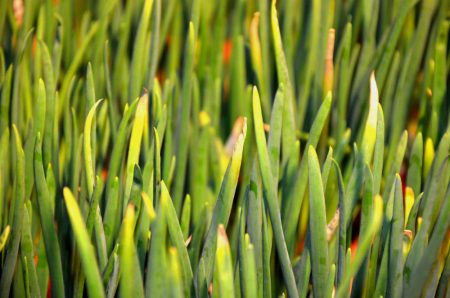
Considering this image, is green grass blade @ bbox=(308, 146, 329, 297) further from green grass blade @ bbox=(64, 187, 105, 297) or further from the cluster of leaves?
green grass blade @ bbox=(64, 187, 105, 297)

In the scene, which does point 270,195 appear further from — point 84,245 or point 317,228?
point 84,245

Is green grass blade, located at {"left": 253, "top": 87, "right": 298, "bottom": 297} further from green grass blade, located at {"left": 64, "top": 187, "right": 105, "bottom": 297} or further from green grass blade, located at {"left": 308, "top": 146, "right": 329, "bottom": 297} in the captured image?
green grass blade, located at {"left": 64, "top": 187, "right": 105, "bottom": 297}

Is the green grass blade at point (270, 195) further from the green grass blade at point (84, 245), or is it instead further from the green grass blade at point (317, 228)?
the green grass blade at point (84, 245)

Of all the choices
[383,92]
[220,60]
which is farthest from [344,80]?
[220,60]

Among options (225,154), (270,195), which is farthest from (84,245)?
(225,154)

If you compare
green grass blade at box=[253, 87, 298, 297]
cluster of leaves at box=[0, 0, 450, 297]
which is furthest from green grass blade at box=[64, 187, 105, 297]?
green grass blade at box=[253, 87, 298, 297]

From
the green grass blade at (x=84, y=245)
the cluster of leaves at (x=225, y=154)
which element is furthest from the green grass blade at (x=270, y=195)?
the green grass blade at (x=84, y=245)

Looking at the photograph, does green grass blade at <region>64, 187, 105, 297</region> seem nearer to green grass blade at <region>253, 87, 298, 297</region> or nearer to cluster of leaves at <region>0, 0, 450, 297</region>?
cluster of leaves at <region>0, 0, 450, 297</region>

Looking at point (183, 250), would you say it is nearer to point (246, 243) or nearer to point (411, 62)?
point (246, 243)

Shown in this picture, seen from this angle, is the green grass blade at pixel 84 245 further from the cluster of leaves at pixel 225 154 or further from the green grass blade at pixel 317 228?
the green grass blade at pixel 317 228
